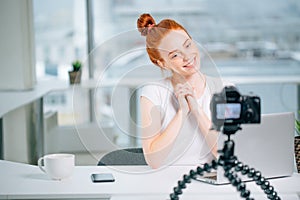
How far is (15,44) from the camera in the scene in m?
4.05

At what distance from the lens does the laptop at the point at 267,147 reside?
1812 millimetres

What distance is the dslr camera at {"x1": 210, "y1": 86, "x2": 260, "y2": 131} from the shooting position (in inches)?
57.1

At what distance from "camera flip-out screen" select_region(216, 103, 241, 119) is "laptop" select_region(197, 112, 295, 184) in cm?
33

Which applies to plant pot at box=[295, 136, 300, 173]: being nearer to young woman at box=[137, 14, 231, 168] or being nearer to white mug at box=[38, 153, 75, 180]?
young woman at box=[137, 14, 231, 168]

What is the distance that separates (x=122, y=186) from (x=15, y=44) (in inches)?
97.5

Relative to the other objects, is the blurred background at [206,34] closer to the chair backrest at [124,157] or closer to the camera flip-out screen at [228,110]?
the chair backrest at [124,157]

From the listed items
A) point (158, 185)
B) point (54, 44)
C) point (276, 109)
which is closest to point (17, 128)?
point (54, 44)

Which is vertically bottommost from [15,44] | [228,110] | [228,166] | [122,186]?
[122,186]

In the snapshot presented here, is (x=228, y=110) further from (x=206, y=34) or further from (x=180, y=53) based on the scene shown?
(x=206, y=34)

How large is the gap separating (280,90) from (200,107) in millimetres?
3050

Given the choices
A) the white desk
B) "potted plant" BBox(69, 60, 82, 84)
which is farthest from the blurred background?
the white desk

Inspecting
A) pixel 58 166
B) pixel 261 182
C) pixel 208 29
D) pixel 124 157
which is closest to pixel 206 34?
pixel 208 29

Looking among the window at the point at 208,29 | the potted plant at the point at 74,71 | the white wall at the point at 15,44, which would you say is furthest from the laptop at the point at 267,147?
the window at the point at 208,29

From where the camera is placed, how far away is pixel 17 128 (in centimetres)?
412
